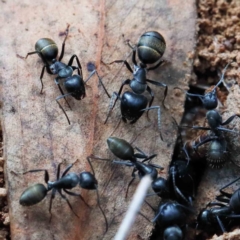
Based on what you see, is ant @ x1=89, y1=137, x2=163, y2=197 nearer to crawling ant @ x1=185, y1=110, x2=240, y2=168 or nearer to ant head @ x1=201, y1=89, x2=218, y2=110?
crawling ant @ x1=185, y1=110, x2=240, y2=168

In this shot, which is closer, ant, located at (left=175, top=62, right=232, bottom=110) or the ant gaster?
the ant gaster

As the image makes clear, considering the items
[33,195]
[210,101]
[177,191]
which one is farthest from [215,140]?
[33,195]

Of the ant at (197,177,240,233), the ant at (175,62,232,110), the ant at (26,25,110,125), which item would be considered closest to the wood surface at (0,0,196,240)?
the ant at (26,25,110,125)

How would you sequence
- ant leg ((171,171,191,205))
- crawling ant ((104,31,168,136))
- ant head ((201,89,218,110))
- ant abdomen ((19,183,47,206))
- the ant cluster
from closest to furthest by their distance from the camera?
1. ant abdomen ((19,183,47,206))
2. the ant cluster
3. ant leg ((171,171,191,205))
4. crawling ant ((104,31,168,136))
5. ant head ((201,89,218,110))

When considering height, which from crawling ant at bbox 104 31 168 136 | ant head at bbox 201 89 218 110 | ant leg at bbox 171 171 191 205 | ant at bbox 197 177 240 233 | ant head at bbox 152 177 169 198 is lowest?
ant at bbox 197 177 240 233

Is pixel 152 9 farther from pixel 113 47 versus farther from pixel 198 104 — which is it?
pixel 198 104

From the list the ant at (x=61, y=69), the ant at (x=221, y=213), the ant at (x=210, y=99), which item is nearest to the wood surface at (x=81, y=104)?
the ant at (x=61, y=69)

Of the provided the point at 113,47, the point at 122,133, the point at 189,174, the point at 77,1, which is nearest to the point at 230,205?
the point at 189,174

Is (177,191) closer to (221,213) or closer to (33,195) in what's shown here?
(221,213)

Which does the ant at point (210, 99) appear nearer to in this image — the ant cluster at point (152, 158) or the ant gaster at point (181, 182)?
the ant cluster at point (152, 158)
